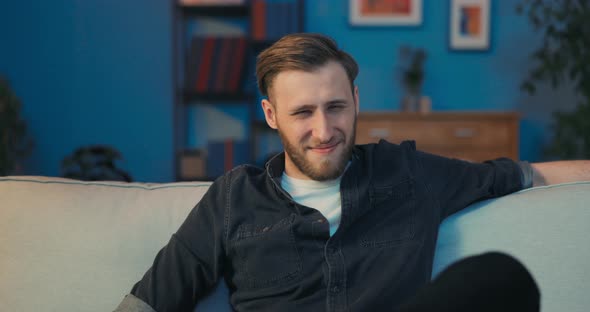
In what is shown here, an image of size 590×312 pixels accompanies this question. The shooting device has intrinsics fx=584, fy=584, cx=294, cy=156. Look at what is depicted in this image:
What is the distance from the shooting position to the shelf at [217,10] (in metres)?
4.08

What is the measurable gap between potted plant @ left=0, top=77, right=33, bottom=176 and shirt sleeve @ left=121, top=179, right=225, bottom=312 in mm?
2782

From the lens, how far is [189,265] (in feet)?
4.27

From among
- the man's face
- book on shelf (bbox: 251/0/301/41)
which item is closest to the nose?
the man's face

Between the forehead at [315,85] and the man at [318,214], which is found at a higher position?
the forehead at [315,85]

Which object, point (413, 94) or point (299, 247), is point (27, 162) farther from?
point (299, 247)

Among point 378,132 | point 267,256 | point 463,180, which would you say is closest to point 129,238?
point 267,256

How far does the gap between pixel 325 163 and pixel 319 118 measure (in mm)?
106

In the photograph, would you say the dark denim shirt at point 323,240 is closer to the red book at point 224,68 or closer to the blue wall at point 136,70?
the red book at point 224,68

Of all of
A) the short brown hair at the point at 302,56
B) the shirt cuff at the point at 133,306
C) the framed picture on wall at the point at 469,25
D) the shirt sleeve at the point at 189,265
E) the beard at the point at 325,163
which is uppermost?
the framed picture on wall at the point at 469,25

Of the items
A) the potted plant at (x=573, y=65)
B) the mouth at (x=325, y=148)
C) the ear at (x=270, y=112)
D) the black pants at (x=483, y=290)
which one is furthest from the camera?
the potted plant at (x=573, y=65)

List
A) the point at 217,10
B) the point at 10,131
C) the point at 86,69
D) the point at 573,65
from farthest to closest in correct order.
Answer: the point at 86,69
the point at 217,10
the point at 10,131
the point at 573,65

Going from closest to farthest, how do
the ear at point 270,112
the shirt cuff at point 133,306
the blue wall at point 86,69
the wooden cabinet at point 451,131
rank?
the shirt cuff at point 133,306, the ear at point 270,112, the wooden cabinet at point 451,131, the blue wall at point 86,69

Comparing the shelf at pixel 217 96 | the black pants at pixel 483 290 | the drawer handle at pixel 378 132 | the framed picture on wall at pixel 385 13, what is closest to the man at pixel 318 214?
the black pants at pixel 483 290

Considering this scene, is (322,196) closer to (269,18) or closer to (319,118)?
(319,118)
